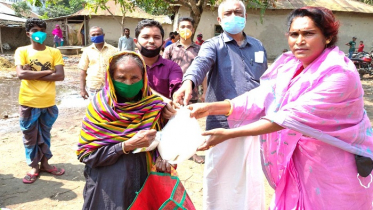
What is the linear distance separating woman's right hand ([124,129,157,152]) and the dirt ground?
5.71ft

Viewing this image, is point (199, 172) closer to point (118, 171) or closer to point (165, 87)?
point (165, 87)

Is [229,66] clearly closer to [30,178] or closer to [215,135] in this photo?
[215,135]

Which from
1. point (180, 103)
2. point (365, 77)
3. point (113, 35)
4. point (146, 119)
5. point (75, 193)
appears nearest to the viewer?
point (146, 119)

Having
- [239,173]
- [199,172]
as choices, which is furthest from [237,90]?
[199,172]

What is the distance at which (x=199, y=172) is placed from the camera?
161 inches

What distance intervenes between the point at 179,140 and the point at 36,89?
2.54 m

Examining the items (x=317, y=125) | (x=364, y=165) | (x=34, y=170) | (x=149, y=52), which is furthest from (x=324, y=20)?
(x=34, y=170)

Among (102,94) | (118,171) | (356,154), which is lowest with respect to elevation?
(118,171)

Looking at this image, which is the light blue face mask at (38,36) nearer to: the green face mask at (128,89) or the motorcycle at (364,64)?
the green face mask at (128,89)

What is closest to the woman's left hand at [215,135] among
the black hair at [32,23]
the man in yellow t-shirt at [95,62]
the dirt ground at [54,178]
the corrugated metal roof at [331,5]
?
the dirt ground at [54,178]

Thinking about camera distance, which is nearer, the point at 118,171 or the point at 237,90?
the point at 118,171

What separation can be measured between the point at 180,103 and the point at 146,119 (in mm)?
376

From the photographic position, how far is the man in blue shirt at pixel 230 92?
2.29m

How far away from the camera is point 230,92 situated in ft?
9.25
